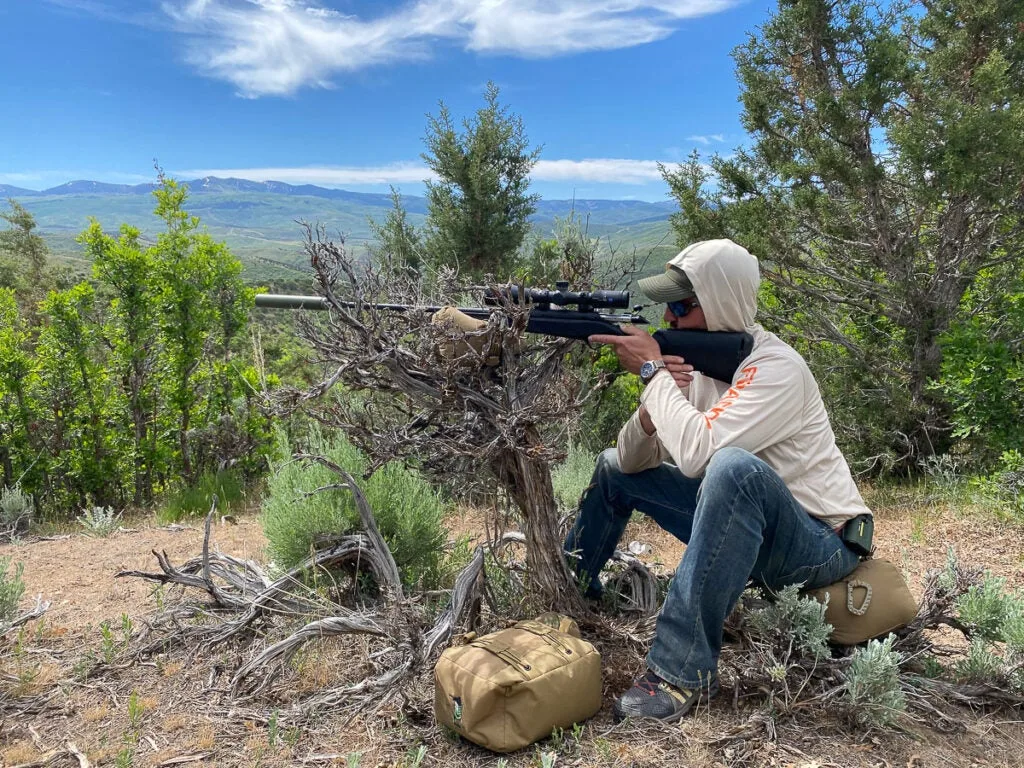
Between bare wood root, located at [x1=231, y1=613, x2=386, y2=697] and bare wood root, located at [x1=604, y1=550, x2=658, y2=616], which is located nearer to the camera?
bare wood root, located at [x1=231, y1=613, x2=386, y2=697]

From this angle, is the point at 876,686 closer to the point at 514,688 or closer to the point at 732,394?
the point at 732,394

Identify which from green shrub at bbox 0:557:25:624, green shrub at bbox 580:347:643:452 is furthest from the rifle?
green shrub at bbox 580:347:643:452

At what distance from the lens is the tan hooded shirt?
8.71 ft

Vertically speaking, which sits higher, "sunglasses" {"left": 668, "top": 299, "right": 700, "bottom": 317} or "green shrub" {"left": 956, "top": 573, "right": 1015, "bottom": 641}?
"sunglasses" {"left": 668, "top": 299, "right": 700, "bottom": 317}

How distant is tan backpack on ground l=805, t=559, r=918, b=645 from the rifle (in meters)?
0.94

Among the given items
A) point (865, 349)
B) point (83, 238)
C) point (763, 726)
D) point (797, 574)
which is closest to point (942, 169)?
point (865, 349)

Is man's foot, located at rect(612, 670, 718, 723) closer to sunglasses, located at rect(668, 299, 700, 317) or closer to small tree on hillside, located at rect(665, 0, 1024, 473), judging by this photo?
sunglasses, located at rect(668, 299, 700, 317)

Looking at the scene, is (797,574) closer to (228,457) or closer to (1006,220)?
(1006,220)

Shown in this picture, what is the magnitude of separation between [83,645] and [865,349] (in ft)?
23.8

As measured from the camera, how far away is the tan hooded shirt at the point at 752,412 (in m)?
2.66

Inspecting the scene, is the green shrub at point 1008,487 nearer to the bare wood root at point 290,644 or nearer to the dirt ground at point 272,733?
the dirt ground at point 272,733

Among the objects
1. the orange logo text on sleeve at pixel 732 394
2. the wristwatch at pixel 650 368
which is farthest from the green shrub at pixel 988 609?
the wristwatch at pixel 650 368

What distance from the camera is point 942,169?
18.0 feet

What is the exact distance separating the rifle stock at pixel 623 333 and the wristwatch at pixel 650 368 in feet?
0.37
